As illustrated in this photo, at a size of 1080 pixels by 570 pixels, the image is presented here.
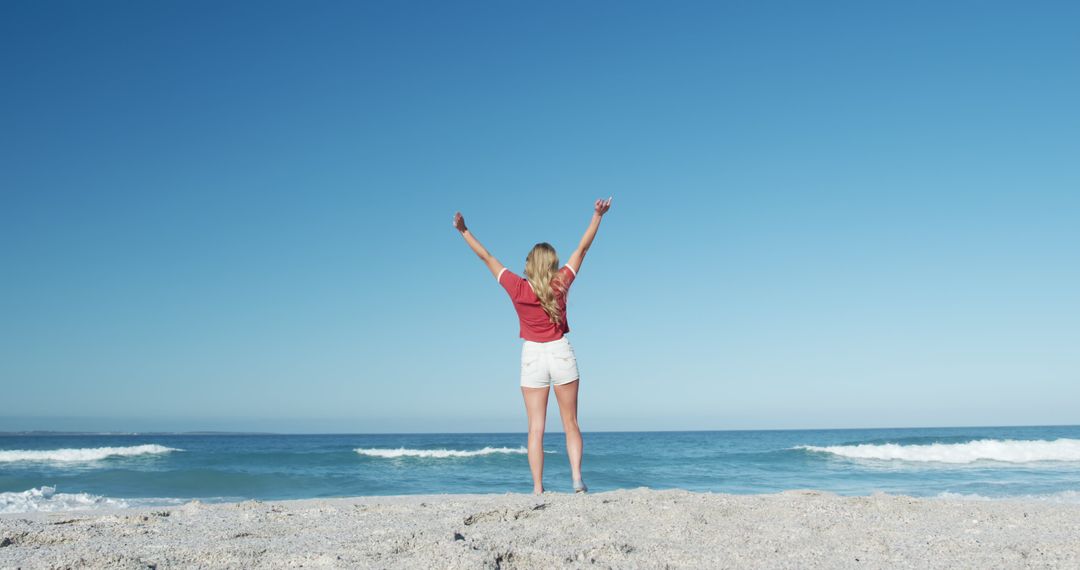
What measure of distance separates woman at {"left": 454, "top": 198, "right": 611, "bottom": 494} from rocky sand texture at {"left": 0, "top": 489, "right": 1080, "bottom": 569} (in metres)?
0.74

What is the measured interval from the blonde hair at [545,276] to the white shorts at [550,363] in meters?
0.19

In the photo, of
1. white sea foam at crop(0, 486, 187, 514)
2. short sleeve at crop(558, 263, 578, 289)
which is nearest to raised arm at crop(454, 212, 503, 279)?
short sleeve at crop(558, 263, 578, 289)

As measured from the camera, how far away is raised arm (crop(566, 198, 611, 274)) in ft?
17.0

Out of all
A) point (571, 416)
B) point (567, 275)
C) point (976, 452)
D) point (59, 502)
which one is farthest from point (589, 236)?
point (976, 452)

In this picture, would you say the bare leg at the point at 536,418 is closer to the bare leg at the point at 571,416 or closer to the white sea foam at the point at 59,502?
the bare leg at the point at 571,416

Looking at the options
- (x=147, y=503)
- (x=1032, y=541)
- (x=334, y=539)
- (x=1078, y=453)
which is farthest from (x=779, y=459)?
(x=334, y=539)

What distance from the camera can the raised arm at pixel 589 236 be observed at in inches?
203

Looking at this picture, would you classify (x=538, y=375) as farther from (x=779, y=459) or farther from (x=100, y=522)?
(x=779, y=459)

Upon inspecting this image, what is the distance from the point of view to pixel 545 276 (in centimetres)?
508

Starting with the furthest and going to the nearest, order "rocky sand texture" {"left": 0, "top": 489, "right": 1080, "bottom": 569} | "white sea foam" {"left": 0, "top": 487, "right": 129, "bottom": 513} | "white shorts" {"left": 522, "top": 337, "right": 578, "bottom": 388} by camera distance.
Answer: "white sea foam" {"left": 0, "top": 487, "right": 129, "bottom": 513} < "white shorts" {"left": 522, "top": 337, "right": 578, "bottom": 388} < "rocky sand texture" {"left": 0, "top": 489, "right": 1080, "bottom": 569}

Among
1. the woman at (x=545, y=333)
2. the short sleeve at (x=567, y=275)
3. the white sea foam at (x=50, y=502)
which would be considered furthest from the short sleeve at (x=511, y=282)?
the white sea foam at (x=50, y=502)

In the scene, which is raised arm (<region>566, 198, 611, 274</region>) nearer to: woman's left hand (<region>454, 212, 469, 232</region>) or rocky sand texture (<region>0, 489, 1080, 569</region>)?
woman's left hand (<region>454, 212, 469, 232</region>)

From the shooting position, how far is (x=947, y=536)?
11.7 ft

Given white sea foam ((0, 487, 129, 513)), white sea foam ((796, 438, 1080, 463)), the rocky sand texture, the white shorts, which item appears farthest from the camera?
white sea foam ((796, 438, 1080, 463))
